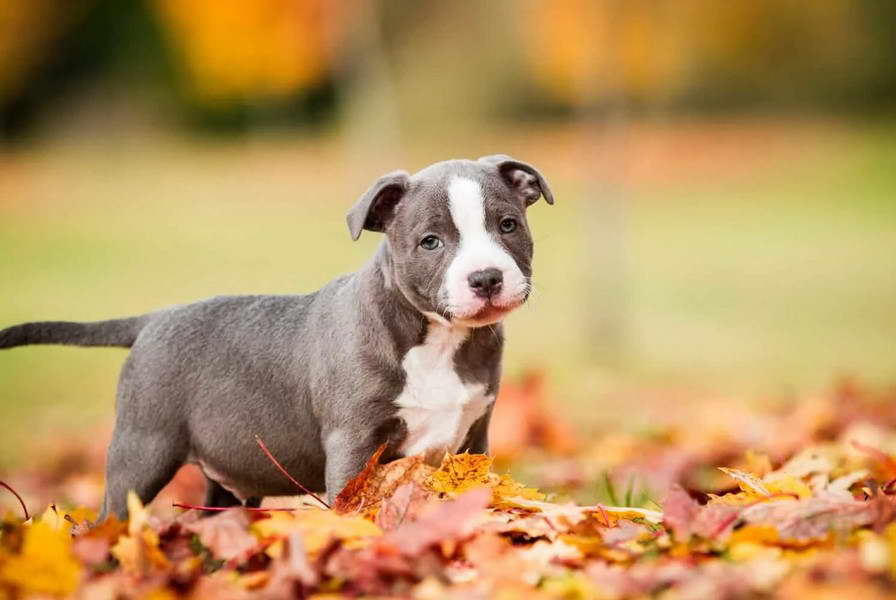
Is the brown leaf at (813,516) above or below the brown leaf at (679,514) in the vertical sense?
below

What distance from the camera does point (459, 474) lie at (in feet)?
10.9

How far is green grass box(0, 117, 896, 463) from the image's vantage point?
10172 millimetres

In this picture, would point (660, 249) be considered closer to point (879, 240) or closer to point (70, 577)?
point (879, 240)

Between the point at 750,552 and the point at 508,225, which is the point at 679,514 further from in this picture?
the point at 508,225

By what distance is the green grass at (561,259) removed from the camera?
33.4 ft

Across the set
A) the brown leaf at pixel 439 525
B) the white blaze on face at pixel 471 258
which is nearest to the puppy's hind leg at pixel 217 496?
the white blaze on face at pixel 471 258

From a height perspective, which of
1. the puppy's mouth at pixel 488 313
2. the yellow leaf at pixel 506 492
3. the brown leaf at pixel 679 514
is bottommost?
the yellow leaf at pixel 506 492

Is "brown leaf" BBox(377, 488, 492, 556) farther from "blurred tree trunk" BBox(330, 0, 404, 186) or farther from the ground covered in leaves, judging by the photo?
"blurred tree trunk" BBox(330, 0, 404, 186)

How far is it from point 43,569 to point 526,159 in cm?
1832

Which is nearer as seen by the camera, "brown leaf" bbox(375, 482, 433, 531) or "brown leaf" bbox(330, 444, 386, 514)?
"brown leaf" bbox(375, 482, 433, 531)

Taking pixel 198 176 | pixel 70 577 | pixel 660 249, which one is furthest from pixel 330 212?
pixel 70 577

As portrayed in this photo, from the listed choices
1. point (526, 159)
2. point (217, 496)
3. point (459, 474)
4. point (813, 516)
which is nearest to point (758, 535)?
point (813, 516)

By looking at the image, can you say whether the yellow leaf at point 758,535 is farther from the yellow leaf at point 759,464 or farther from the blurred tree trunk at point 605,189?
the blurred tree trunk at point 605,189

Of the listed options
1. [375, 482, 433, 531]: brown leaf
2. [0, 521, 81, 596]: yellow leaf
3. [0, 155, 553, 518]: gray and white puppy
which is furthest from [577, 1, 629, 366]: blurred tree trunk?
[0, 521, 81, 596]: yellow leaf
